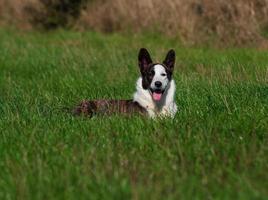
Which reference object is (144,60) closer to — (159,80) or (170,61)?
(170,61)

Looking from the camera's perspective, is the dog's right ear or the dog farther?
the dog's right ear

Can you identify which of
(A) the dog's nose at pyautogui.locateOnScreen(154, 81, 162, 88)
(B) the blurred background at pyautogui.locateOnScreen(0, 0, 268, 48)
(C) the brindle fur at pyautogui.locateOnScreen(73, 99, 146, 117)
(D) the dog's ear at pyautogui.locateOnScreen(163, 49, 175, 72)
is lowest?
(C) the brindle fur at pyautogui.locateOnScreen(73, 99, 146, 117)

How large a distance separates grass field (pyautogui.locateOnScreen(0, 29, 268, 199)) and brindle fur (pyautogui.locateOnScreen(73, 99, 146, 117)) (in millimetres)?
281

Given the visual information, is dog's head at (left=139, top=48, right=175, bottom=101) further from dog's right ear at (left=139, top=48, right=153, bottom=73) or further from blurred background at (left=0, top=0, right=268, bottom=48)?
blurred background at (left=0, top=0, right=268, bottom=48)

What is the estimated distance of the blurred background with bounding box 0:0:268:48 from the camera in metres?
15.3

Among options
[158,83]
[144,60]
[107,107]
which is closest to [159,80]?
[158,83]

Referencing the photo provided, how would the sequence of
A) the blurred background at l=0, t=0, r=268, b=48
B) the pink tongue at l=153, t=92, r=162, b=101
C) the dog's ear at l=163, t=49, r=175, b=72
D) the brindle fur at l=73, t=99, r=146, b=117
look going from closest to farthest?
the brindle fur at l=73, t=99, r=146, b=117 < the pink tongue at l=153, t=92, r=162, b=101 < the dog's ear at l=163, t=49, r=175, b=72 < the blurred background at l=0, t=0, r=268, b=48

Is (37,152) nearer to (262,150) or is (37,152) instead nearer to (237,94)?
(262,150)

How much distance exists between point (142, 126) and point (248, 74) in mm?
4251

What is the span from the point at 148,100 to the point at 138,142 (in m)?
2.48

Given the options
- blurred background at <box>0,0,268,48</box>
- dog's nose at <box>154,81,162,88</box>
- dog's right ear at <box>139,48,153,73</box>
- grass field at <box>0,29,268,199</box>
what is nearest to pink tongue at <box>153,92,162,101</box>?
dog's nose at <box>154,81,162,88</box>

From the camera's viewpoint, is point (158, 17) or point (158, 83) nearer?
point (158, 83)

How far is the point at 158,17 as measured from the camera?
57.4 ft

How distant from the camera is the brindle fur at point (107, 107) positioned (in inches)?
337
